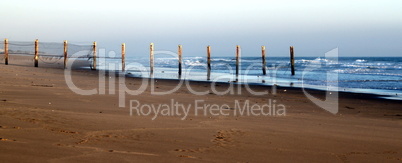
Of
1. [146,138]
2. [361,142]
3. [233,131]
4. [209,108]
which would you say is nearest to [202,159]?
[146,138]

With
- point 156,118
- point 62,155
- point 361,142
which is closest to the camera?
point 62,155

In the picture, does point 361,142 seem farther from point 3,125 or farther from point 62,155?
point 3,125

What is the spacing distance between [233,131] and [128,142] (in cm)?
163

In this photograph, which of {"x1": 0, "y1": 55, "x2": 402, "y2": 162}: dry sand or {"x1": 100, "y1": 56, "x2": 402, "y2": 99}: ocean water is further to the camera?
{"x1": 100, "y1": 56, "x2": 402, "y2": 99}: ocean water

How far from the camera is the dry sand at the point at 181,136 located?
14.1 ft

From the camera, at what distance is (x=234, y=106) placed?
922cm

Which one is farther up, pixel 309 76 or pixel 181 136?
pixel 309 76

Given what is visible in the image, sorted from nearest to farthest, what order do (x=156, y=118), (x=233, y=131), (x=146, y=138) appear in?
(x=146, y=138) → (x=233, y=131) → (x=156, y=118)

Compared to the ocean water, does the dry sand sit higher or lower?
lower

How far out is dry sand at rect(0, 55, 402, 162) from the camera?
4.30 m

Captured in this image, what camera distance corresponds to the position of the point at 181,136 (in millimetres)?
5410

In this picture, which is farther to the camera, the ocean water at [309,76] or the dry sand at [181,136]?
the ocean water at [309,76]

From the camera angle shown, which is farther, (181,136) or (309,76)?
(309,76)

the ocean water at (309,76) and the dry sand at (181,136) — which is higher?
the ocean water at (309,76)
